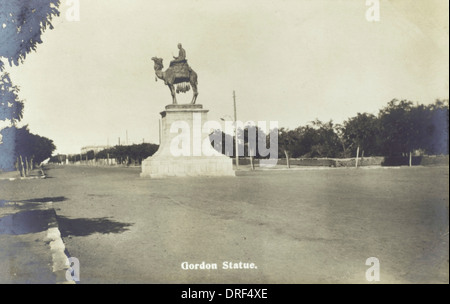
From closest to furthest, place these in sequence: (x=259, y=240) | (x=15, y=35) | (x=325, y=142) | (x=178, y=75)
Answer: (x=259, y=240) < (x=15, y=35) < (x=178, y=75) < (x=325, y=142)

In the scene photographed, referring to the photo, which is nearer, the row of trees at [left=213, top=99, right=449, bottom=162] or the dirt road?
the dirt road

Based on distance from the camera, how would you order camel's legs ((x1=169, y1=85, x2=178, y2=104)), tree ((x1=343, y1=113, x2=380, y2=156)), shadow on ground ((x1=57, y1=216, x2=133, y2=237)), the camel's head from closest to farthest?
shadow on ground ((x1=57, y1=216, x2=133, y2=237)) → the camel's head → camel's legs ((x1=169, y1=85, x2=178, y2=104)) → tree ((x1=343, y1=113, x2=380, y2=156))

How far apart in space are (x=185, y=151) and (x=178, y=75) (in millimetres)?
4847

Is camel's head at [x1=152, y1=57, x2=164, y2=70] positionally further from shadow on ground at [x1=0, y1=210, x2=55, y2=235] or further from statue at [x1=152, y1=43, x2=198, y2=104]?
shadow on ground at [x1=0, y1=210, x2=55, y2=235]

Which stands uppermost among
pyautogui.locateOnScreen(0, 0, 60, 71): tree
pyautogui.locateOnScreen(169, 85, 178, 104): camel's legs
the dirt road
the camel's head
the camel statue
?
the camel's head

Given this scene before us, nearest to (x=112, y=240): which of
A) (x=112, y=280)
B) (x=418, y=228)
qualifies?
(x=112, y=280)

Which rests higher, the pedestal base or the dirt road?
the pedestal base

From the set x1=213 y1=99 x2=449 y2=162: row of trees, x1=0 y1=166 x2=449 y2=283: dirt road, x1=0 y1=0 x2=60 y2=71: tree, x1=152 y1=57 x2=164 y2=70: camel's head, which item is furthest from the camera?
x1=213 y1=99 x2=449 y2=162: row of trees

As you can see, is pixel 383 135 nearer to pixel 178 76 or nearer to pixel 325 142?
pixel 325 142

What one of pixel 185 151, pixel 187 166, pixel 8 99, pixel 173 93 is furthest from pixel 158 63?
pixel 8 99

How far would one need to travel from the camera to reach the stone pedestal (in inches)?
939

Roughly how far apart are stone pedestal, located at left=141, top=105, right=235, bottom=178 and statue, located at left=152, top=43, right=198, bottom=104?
1000mm

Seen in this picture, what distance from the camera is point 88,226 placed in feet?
26.7

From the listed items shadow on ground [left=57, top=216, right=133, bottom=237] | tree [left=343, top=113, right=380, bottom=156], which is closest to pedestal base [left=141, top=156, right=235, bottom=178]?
shadow on ground [left=57, top=216, right=133, bottom=237]
